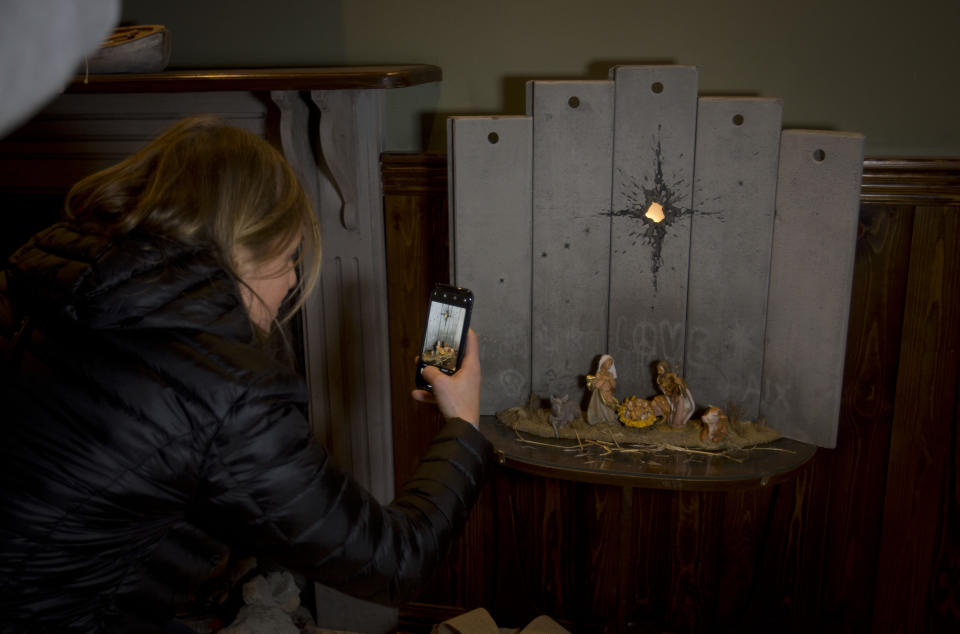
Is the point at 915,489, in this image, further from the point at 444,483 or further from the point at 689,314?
the point at 444,483

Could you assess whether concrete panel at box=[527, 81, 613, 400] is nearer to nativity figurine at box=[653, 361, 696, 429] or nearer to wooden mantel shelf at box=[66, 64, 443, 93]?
nativity figurine at box=[653, 361, 696, 429]

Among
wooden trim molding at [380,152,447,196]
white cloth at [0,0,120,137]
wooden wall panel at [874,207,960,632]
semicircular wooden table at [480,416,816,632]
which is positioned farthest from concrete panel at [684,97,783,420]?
white cloth at [0,0,120,137]

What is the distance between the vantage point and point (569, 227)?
177 centimetres

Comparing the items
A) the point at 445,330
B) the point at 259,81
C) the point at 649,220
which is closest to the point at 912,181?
the point at 649,220

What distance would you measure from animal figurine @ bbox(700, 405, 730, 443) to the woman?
2.66ft

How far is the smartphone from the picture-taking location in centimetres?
152

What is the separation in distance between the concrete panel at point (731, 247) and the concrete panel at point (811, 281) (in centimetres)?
2

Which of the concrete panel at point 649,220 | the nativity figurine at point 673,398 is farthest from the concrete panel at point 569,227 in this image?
the nativity figurine at point 673,398

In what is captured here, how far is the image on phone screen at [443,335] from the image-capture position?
1.53 metres

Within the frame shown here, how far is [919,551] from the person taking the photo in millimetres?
2055

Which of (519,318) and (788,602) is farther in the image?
(788,602)

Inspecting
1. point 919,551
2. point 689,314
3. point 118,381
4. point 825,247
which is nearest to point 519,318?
point 689,314

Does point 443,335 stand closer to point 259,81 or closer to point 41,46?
point 259,81

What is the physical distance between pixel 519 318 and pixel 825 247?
0.63m
